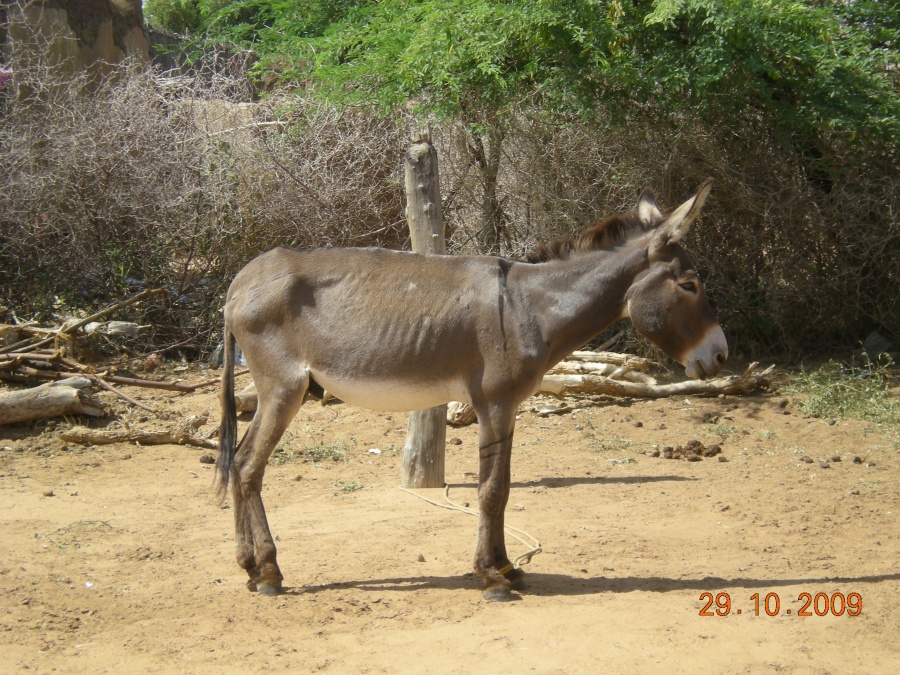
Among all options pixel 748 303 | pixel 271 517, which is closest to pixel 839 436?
pixel 748 303

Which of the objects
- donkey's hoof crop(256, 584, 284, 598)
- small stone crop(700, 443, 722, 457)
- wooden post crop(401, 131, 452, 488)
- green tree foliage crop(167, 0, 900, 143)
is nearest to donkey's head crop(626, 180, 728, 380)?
wooden post crop(401, 131, 452, 488)

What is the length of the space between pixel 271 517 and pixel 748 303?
6737 millimetres

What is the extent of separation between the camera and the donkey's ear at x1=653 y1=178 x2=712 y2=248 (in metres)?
4.79

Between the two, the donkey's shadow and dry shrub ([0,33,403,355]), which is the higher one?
dry shrub ([0,33,403,355])

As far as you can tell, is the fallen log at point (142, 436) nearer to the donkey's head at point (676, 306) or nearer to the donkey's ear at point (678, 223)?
the donkey's head at point (676, 306)

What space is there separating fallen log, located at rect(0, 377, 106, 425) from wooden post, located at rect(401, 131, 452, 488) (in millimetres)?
3628

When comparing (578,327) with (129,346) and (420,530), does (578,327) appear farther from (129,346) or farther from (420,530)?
(129,346)

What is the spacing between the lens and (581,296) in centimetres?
499

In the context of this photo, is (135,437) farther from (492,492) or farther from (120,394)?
(492,492)

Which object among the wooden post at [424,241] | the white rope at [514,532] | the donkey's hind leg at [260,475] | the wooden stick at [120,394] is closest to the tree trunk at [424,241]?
the wooden post at [424,241]

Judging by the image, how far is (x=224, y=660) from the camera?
4125 millimetres

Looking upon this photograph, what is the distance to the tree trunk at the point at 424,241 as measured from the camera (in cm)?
693
